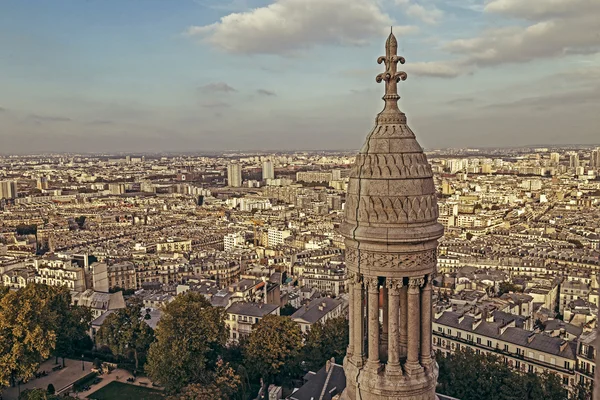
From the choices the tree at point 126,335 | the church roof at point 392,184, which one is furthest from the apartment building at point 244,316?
the church roof at point 392,184

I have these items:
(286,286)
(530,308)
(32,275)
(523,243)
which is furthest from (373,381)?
(523,243)

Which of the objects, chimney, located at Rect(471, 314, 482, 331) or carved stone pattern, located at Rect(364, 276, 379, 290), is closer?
carved stone pattern, located at Rect(364, 276, 379, 290)

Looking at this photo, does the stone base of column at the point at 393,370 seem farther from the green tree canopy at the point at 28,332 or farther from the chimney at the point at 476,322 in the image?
the chimney at the point at 476,322

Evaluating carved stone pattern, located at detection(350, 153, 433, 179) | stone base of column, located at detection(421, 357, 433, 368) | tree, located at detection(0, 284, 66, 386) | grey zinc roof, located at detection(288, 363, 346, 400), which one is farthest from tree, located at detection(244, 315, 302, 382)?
carved stone pattern, located at detection(350, 153, 433, 179)

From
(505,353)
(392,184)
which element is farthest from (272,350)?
(392,184)

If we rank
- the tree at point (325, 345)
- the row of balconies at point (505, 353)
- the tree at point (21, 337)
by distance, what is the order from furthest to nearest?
the tree at point (325, 345) < the row of balconies at point (505, 353) < the tree at point (21, 337)

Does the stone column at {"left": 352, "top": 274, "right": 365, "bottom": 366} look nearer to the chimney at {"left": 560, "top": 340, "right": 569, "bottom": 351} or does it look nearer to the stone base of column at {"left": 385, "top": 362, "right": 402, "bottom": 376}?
the stone base of column at {"left": 385, "top": 362, "right": 402, "bottom": 376}

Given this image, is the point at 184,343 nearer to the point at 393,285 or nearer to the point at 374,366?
the point at 374,366
